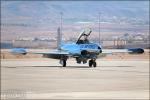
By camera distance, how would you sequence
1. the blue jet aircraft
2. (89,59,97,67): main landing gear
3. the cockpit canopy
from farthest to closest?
the cockpit canopy, (89,59,97,67): main landing gear, the blue jet aircraft

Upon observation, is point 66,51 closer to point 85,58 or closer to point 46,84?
point 85,58

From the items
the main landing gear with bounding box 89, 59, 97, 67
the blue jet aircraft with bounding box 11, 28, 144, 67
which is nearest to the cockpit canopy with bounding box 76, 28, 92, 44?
the blue jet aircraft with bounding box 11, 28, 144, 67

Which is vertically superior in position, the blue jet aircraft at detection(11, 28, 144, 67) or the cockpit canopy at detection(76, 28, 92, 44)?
the cockpit canopy at detection(76, 28, 92, 44)

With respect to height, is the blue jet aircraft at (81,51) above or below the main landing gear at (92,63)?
above

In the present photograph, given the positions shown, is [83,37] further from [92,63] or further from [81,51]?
[92,63]

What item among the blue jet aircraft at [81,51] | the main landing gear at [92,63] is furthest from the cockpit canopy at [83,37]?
the main landing gear at [92,63]

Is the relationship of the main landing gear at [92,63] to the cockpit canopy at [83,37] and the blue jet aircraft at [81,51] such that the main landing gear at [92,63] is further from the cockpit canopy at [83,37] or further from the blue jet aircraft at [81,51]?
the cockpit canopy at [83,37]

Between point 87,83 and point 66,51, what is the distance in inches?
890

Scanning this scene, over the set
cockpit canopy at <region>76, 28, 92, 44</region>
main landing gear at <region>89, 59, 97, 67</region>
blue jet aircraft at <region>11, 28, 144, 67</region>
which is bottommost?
main landing gear at <region>89, 59, 97, 67</region>

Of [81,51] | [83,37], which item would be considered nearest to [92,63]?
[81,51]

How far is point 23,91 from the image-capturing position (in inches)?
924

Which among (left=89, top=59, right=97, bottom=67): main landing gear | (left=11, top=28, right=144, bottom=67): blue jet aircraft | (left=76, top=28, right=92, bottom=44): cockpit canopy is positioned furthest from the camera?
(left=76, top=28, right=92, bottom=44): cockpit canopy

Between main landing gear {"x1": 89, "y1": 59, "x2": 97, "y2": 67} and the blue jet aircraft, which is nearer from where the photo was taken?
the blue jet aircraft

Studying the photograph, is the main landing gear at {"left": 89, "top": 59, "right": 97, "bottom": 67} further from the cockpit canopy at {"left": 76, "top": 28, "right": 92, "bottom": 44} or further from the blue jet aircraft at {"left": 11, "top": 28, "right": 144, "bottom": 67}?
the cockpit canopy at {"left": 76, "top": 28, "right": 92, "bottom": 44}
